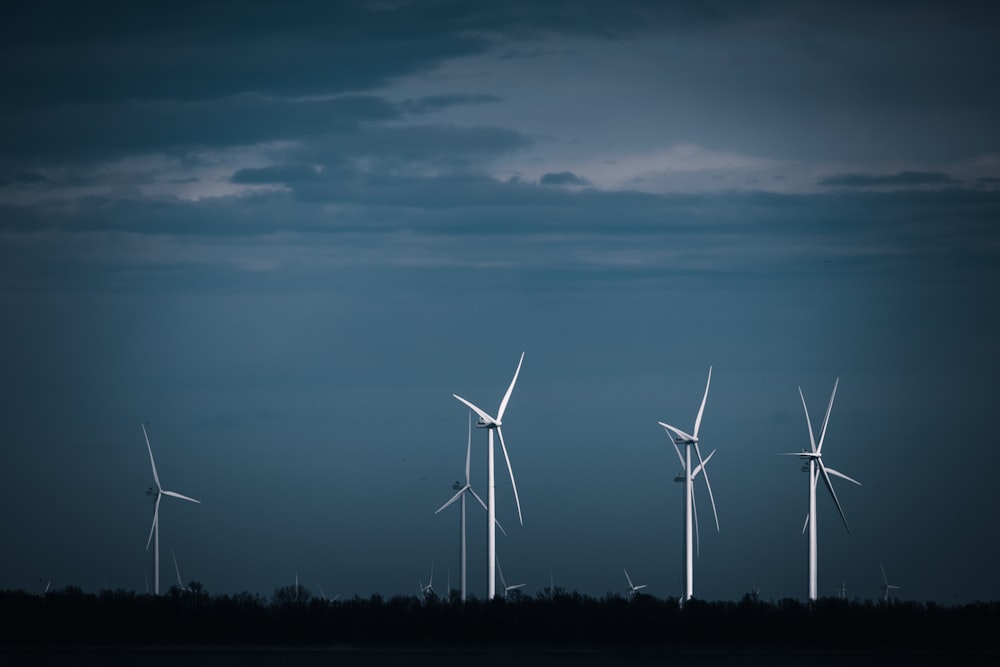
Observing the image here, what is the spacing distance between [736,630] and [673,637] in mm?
3840

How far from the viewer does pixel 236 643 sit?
86.9m

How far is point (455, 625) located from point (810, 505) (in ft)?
97.4

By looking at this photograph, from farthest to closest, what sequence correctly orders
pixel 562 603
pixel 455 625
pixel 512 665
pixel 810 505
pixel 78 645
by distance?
pixel 810 505
pixel 562 603
pixel 455 625
pixel 78 645
pixel 512 665

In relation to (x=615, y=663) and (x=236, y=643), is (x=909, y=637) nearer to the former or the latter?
(x=615, y=663)

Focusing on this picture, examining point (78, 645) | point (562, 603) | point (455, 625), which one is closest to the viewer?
point (78, 645)

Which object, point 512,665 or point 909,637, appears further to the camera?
point 909,637

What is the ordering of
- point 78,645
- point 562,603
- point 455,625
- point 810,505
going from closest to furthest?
point 78,645 → point 455,625 → point 562,603 → point 810,505

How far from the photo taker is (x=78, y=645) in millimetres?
84500

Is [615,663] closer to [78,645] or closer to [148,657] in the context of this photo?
[148,657]

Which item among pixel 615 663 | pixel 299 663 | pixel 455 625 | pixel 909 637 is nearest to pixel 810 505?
pixel 909 637

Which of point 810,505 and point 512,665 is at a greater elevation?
point 810,505

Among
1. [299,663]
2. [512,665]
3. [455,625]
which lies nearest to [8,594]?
[455,625]

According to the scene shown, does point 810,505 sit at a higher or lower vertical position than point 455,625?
higher

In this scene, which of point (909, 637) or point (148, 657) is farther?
point (909, 637)
